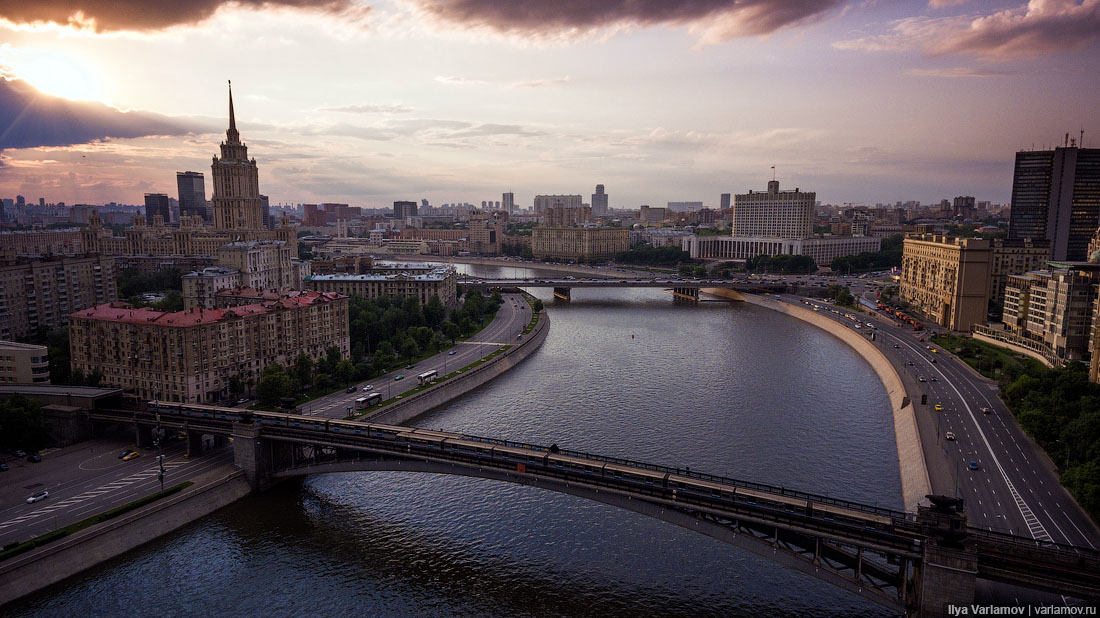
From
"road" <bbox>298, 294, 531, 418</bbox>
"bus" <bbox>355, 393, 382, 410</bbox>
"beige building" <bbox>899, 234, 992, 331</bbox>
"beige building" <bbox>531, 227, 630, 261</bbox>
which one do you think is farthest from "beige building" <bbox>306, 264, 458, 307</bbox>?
"beige building" <bbox>531, 227, 630, 261</bbox>

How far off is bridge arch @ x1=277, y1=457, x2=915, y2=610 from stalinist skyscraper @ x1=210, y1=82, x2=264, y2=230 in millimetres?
88516

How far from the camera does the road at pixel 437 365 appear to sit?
44656mm

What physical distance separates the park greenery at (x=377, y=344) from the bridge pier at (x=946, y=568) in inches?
1249

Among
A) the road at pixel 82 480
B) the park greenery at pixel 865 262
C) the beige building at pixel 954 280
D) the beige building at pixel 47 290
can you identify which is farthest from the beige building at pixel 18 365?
the park greenery at pixel 865 262

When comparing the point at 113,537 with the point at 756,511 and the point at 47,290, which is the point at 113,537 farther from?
the point at 47,290

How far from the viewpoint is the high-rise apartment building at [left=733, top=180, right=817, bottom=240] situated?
17012 centimetres

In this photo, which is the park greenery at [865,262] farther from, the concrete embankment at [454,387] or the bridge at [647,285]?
the concrete embankment at [454,387]

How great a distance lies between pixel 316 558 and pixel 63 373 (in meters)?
33.8

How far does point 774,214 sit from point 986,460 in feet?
498

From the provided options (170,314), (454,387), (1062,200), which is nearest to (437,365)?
(454,387)

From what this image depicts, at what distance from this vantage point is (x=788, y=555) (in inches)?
873

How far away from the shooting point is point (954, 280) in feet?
231

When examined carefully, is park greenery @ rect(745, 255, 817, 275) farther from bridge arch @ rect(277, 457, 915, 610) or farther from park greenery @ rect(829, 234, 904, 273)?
bridge arch @ rect(277, 457, 915, 610)

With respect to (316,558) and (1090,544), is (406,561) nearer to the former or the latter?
(316,558)
